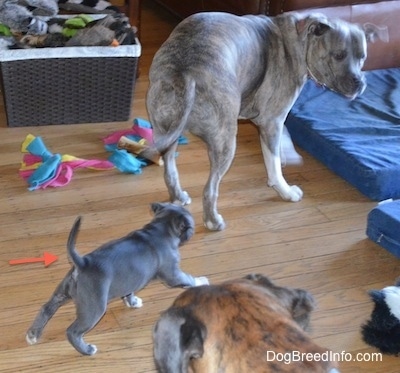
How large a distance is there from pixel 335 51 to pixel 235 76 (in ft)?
1.57

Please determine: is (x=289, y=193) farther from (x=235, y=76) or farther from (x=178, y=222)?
(x=178, y=222)

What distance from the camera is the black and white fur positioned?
2252 mm

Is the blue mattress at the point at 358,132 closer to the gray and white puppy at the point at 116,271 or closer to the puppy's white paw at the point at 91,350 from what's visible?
the gray and white puppy at the point at 116,271

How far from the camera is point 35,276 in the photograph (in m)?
2.51

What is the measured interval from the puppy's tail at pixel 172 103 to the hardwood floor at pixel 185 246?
45 cm

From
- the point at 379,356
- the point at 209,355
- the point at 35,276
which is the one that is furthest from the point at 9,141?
the point at 209,355

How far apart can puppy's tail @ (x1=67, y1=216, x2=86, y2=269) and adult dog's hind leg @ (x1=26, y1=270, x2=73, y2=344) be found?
0.14 m

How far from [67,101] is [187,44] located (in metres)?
1.07

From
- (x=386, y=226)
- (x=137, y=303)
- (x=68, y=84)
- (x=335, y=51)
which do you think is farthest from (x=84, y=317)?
(x=68, y=84)

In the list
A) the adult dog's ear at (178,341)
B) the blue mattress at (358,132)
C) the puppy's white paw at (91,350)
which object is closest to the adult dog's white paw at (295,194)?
the blue mattress at (358,132)

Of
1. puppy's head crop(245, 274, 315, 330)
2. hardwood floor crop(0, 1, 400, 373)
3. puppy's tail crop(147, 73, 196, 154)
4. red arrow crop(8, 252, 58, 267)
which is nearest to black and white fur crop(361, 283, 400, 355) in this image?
hardwood floor crop(0, 1, 400, 373)

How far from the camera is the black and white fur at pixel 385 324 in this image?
225 cm

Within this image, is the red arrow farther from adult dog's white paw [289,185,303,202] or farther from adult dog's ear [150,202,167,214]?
adult dog's white paw [289,185,303,202]

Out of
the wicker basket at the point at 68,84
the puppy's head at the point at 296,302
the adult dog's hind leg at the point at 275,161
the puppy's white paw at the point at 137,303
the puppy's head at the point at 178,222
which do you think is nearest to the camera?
the puppy's head at the point at 296,302
